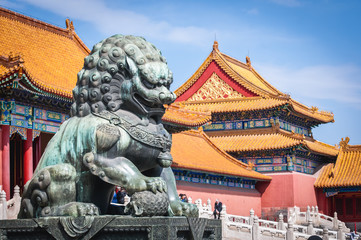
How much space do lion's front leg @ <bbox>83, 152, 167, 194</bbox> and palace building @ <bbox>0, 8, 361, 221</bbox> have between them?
12.6 metres

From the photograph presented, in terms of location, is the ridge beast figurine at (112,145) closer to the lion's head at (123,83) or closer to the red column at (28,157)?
the lion's head at (123,83)

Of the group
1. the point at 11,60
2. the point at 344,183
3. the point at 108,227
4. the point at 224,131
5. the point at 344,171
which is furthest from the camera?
the point at 224,131

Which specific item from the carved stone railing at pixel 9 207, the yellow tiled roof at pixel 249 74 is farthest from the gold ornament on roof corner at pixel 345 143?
the carved stone railing at pixel 9 207

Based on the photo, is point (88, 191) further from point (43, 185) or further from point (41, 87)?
point (41, 87)

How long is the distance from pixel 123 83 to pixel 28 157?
13.0 m

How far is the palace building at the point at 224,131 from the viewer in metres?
19.1

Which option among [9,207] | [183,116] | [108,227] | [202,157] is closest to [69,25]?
[183,116]

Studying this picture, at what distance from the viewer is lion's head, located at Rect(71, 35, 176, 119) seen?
5.68 metres

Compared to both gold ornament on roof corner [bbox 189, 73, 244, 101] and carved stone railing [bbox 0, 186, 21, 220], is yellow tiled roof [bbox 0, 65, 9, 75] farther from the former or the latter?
gold ornament on roof corner [bbox 189, 73, 244, 101]

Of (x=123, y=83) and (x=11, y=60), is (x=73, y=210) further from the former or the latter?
(x=11, y=60)

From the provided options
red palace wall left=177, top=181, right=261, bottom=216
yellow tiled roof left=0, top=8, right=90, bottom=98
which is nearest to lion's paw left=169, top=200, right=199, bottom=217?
yellow tiled roof left=0, top=8, right=90, bottom=98

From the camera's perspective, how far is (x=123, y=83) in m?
5.75

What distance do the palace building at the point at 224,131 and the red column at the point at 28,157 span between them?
1.4 inches

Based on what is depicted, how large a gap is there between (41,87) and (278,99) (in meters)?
18.7
